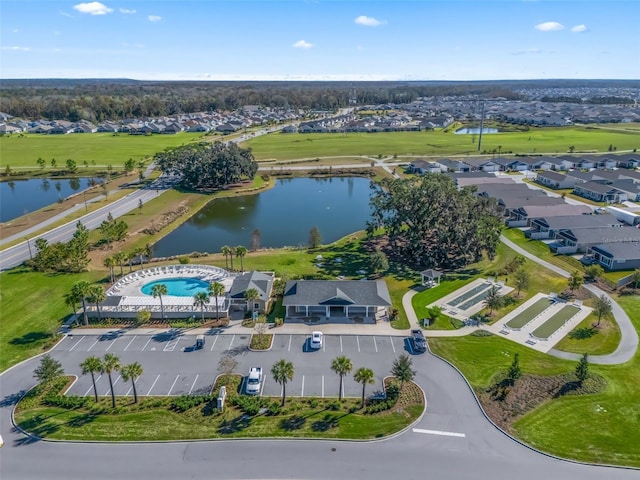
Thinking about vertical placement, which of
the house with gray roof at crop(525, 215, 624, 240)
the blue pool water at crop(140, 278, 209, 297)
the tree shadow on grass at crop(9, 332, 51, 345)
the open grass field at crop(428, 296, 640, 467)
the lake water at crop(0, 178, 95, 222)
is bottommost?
the open grass field at crop(428, 296, 640, 467)

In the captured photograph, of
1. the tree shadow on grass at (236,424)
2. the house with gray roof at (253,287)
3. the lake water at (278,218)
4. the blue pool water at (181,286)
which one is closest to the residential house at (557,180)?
the lake water at (278,218)

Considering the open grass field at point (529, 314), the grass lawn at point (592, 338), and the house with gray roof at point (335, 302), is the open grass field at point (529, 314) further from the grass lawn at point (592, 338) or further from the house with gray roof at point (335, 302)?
the house with gray roof at point (335, 302)

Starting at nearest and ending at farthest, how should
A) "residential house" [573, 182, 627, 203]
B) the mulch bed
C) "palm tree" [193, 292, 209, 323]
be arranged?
the mulch bed < "palm tree" [193, 292, 209, 323] < "residential house" [573, 182, 627, 203]

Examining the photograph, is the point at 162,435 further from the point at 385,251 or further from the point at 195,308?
the point at 385,251

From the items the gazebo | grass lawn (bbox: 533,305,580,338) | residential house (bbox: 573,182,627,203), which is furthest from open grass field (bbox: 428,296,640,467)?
residential house (bbox: 573,182,627,203)

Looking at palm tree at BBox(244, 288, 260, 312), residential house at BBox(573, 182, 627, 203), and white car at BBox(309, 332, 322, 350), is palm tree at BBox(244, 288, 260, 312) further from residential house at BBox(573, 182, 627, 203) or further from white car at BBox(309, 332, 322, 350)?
residential house at BBox(573, 182, 627, 203)

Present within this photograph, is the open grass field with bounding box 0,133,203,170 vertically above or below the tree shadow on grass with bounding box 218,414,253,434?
above

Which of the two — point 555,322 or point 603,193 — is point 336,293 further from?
point 603,193
